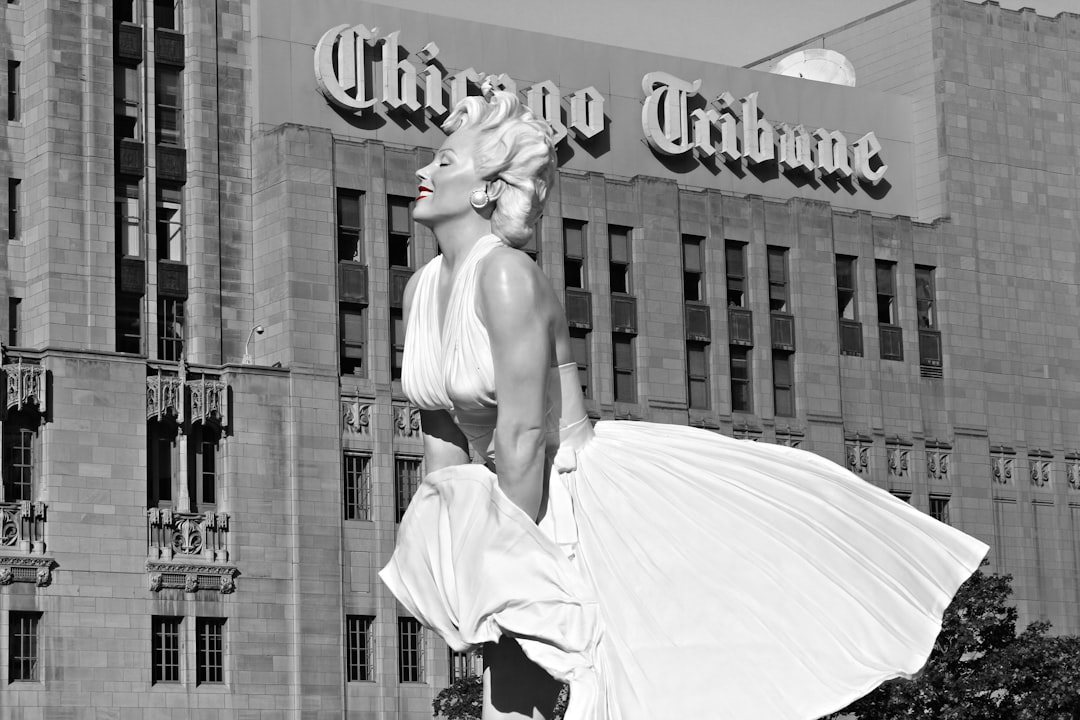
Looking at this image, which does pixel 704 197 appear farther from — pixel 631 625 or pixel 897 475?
pixel 631 625

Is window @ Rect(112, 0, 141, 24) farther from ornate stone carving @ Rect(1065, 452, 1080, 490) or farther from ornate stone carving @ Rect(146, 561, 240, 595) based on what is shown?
ornate stone carving @ Rect(1065, 452, 1080, 490)

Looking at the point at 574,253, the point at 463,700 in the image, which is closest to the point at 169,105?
the point at 574,253

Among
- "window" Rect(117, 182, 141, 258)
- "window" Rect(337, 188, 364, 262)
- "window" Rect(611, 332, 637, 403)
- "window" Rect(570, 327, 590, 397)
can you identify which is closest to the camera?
"window" Rect(117, 182, 141, 258)

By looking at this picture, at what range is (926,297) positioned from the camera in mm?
71812

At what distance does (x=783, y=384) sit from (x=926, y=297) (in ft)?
23.2

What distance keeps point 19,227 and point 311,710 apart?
15.4 m

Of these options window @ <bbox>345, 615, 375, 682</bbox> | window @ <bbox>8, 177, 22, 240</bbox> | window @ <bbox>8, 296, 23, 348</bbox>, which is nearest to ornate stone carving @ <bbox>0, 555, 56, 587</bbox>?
window @ <bbox>8, 296, 23, 348</bbox>

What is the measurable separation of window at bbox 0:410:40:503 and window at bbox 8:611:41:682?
3020 millimetres

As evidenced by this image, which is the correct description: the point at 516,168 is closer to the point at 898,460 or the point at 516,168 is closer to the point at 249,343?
the point at 249,343

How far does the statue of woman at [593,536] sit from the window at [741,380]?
5610 centimetres

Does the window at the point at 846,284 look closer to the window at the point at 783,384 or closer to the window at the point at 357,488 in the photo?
the window at the point at 783,384

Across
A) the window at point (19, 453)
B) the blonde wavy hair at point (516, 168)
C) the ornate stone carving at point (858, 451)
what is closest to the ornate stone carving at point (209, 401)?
the window at point (19, 453)

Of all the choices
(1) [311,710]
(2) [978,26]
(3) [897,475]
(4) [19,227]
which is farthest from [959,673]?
(2) [978,26]

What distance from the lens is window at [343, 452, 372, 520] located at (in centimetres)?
5881
